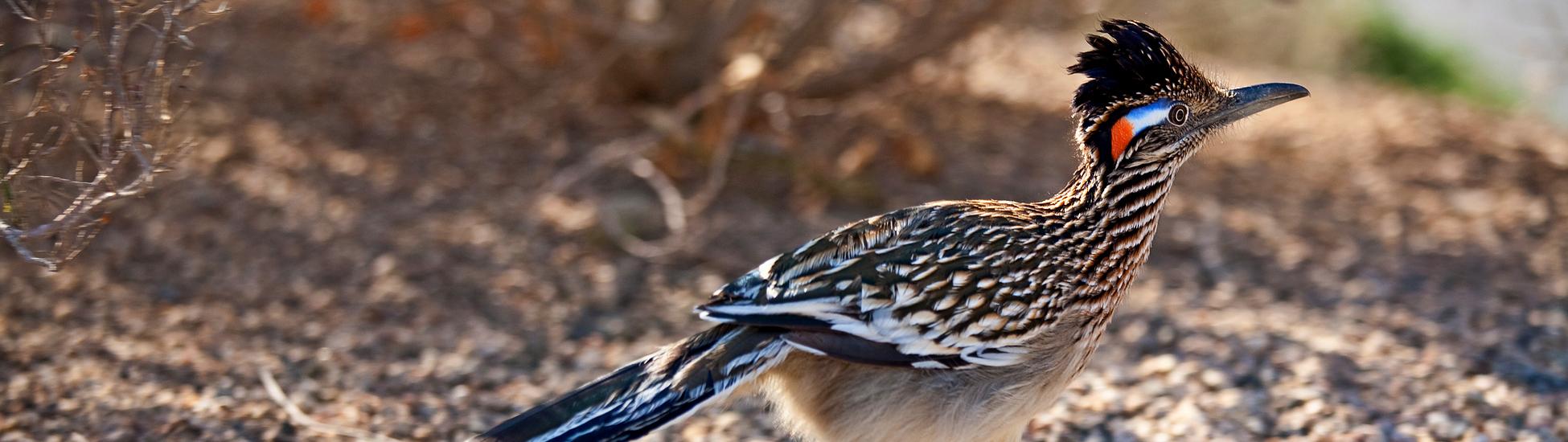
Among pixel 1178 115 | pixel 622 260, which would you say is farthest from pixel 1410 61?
pixel 1178 115

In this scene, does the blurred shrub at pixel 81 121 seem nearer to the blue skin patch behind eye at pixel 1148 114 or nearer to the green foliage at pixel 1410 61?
the blue skin patch behind eye at pixel 1148 114

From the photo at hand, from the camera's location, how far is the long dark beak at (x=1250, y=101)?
3.88 metres

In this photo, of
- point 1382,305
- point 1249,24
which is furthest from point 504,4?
point 1249,24

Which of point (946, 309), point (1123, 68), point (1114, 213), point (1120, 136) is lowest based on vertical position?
point (946, 309)

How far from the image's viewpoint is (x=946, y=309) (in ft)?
11.3

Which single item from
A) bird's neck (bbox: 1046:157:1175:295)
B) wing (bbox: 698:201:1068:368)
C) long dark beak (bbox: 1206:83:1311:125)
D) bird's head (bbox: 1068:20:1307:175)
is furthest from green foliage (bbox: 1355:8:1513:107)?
wing (bbox: 698:201:1068:368)

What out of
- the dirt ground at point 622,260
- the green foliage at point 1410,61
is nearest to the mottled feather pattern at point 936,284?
the dirt ground at point 622,260

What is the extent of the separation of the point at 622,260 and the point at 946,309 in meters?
3.03

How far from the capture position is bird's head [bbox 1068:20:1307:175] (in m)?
3.63

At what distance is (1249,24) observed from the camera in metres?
11.9

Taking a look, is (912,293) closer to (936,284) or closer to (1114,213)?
(936,284)

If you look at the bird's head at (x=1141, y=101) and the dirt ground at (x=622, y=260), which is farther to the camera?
the dirt ground at (x=622, y=260)

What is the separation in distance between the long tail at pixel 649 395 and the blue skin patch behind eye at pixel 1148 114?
118 cm

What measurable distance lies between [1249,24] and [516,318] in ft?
27.8
